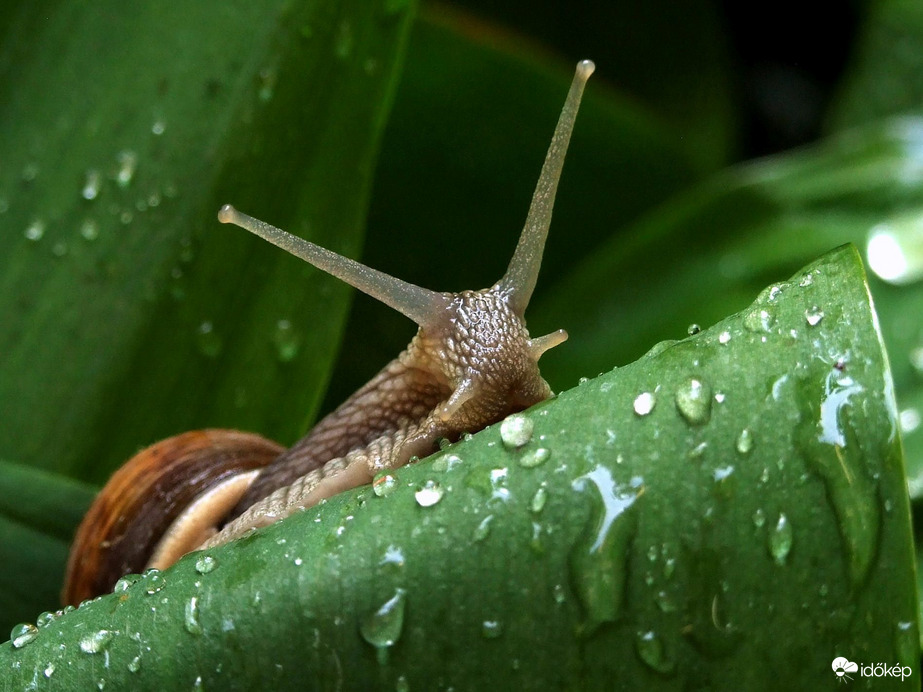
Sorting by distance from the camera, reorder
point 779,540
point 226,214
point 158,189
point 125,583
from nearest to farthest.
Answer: point 779,540, point 125,583, point 226,214, point 158,189

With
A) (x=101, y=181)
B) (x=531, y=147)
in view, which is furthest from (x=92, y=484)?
(x=531, y=147)

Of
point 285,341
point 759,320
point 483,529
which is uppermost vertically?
point 285,341

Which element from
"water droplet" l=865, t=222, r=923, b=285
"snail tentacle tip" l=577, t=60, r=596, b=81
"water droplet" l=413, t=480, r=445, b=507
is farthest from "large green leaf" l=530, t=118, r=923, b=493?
"water droplet" l=413, t=480, r=445, b=507

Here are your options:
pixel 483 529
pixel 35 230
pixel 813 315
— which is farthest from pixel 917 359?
pixel 35 230

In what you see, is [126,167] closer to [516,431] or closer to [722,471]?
[516,431]

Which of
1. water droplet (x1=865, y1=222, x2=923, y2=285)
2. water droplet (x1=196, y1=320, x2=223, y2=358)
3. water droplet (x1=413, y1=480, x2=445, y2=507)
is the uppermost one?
water droplet (x1=865, y1=222, x2=923, y2=285)

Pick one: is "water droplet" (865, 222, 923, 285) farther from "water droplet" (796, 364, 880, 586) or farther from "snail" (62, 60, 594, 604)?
"water droplet" (796, 364, 880, 586)
